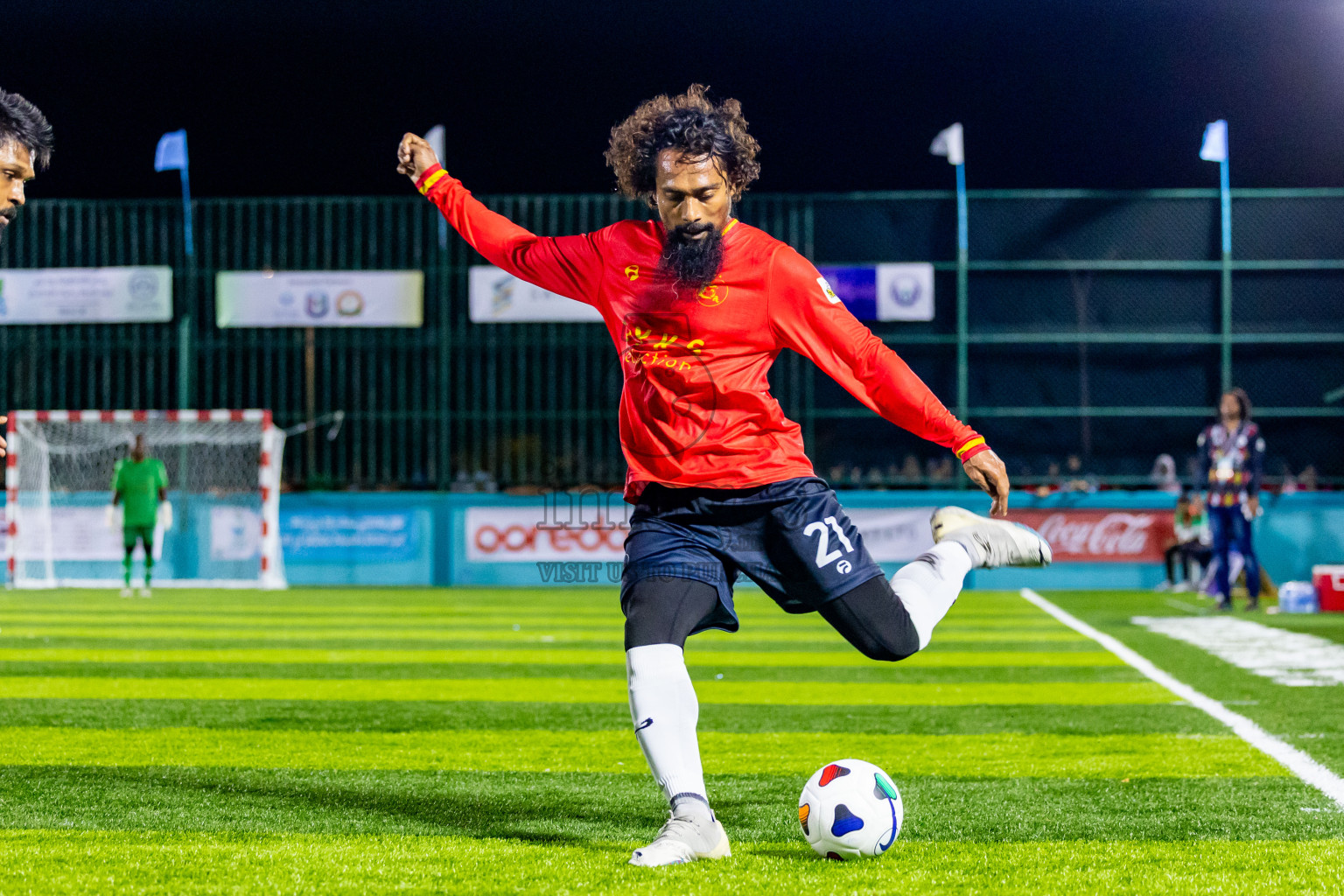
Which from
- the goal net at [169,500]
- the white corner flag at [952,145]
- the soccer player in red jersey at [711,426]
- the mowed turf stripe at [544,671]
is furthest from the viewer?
the white corner flag at [952,145]

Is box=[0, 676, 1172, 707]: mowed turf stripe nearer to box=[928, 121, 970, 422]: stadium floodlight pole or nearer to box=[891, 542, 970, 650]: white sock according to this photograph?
box=[891, 542, 970, 650]: white sock

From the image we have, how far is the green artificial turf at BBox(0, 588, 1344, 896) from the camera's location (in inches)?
147

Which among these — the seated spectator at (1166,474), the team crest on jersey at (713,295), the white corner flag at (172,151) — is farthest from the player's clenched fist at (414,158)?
Result: the white corner flag at (172,151)

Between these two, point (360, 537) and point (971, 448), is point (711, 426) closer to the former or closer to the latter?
point (971, 448)

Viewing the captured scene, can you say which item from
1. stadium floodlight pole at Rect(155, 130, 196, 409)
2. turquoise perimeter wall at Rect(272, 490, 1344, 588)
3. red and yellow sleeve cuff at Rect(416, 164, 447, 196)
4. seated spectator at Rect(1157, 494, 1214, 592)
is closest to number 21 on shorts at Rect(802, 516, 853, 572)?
red and yellow sleeve cuff at Rect(416, 164, 447, 196)

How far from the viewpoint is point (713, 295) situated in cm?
395

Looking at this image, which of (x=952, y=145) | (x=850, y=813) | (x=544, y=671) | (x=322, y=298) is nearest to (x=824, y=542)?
(x=850, y=813)

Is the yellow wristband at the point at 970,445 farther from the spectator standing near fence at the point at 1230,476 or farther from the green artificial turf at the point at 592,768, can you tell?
the spectator standing near fence at the point at 1230,476

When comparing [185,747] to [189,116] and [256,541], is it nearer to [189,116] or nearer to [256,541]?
[256,541]

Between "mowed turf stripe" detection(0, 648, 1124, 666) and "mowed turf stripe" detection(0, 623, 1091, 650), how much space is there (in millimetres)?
664

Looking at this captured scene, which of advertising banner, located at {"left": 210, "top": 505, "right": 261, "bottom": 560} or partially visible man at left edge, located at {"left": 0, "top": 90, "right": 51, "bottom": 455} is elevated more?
partially visible man at left edge, located at {"left": 0, "top": 90, "right": 51, "bottom": 455}

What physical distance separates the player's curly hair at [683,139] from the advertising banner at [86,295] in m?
17.6

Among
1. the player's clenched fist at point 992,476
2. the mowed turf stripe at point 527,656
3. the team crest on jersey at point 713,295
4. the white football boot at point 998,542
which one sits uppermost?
the team crest on jersey at point 713,295

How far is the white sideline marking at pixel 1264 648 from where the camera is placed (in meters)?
8.55
